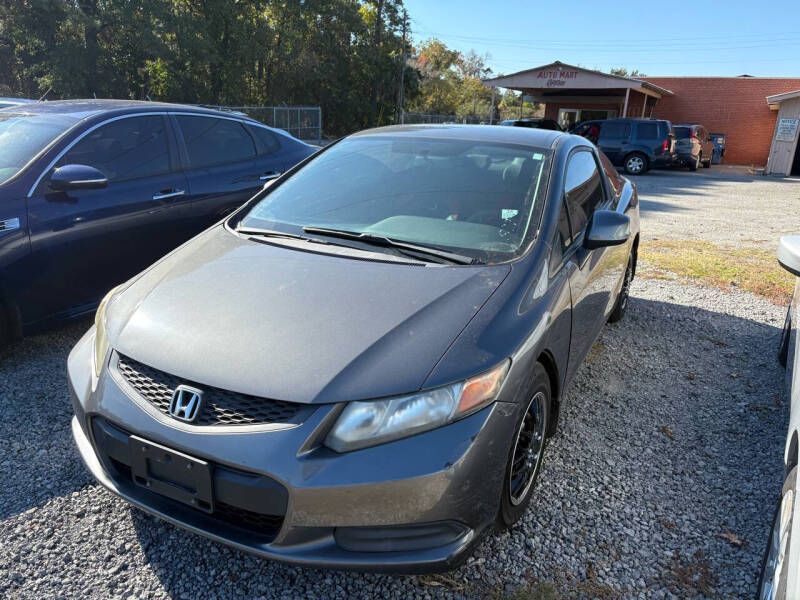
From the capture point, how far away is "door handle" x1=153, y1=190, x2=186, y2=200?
424 cm

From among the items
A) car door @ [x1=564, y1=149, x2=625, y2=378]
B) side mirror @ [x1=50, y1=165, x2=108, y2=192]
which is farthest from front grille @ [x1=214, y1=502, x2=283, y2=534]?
side mirror @ [x1=50, y1=165, x2=108, y2=192]

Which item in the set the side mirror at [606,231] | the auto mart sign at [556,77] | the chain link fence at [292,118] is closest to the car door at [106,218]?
the side mirror at [606,231]

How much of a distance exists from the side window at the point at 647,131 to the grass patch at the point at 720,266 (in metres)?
12.1

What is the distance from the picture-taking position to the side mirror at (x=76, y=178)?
11.8 ft

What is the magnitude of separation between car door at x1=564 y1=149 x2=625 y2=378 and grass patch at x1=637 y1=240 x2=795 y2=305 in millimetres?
3081

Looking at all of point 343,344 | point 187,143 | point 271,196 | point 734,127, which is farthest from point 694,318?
point 734,127

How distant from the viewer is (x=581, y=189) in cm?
329

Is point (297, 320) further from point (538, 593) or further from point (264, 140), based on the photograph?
point (264, 140)

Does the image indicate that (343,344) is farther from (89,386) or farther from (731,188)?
(731,188)

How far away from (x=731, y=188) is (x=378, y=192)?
17.3 metres

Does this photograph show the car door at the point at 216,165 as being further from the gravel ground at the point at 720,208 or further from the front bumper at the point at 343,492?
the gravel ground at the point at 720,208

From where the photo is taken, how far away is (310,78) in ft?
112

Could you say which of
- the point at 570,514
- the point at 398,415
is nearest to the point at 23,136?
the point at 398,415

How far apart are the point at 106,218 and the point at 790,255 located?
3903mm
